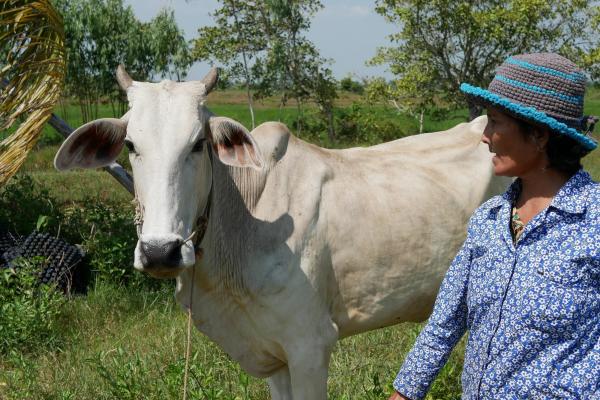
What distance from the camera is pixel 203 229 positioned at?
10.8 ft

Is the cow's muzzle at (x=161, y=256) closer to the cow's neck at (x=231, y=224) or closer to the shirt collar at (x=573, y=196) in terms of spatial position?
the cow's neck at (x=231, y=224)

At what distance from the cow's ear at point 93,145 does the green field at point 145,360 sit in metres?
1.17

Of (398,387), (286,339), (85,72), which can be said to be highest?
(398,387)

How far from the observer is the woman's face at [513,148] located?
2.21 metres

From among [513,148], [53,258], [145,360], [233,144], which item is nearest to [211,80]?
[233,144]

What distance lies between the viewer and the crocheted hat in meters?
2.13

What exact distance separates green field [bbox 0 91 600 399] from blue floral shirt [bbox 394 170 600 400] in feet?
5.65

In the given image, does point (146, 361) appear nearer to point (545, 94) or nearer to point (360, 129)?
point (545, 94)

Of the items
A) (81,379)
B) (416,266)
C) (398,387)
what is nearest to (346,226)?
(416,266)

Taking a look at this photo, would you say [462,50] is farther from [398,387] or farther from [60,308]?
[398,387]

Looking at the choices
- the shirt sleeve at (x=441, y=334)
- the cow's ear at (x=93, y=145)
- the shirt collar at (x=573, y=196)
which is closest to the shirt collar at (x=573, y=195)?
the shirt collar at (x=573, y=196)

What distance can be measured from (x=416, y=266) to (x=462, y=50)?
14.6m

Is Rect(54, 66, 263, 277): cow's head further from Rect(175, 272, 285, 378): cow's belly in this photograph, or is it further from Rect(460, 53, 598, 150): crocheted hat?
Rect(460, 53, 598, 150): crocheted hat

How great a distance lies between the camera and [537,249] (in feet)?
7.10
